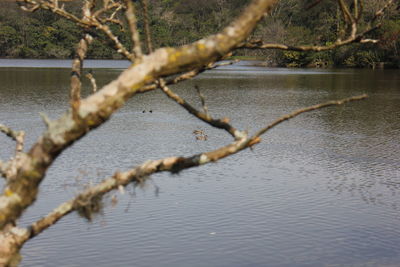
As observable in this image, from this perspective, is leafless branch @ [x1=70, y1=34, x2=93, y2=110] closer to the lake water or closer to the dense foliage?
the lake water

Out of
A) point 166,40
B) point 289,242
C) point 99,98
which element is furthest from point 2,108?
point 166,40

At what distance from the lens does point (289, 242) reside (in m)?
13.1

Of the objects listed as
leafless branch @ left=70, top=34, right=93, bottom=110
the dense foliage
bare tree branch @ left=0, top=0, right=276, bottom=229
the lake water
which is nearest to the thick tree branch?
the lake water

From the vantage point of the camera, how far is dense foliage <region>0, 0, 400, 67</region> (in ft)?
288

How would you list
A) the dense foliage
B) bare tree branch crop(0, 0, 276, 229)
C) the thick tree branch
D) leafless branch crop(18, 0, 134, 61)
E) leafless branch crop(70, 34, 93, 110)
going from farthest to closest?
the dense foliage → leafless branch crop(70, 34, 93, 110) → leafless branch crop(18, 0, 134, 61) → the thick tree branch → bare tree branch crop(0, 0, 276, 229)

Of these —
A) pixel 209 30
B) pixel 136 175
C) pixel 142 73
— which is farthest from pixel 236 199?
pixel 209 30

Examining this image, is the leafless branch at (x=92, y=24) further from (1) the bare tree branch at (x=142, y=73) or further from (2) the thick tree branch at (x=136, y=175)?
(1) the bare tree branch at (x=142, y=73)

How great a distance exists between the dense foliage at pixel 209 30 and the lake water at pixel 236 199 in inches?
1989

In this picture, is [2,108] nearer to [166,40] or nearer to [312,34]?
[312,34]

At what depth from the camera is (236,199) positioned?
16.2m

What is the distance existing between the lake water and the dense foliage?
5052cm

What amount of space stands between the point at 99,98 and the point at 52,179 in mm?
15250

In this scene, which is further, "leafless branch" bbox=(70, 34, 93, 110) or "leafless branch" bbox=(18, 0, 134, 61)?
"leafless branch" bbox=(70, 34, 93, 110)

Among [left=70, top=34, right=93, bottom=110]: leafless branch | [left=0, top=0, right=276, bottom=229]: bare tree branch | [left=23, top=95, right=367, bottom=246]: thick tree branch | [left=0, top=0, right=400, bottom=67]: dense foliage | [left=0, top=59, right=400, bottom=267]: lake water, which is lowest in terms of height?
[left=0, top=59, right=400, bottom=267]: lake water
